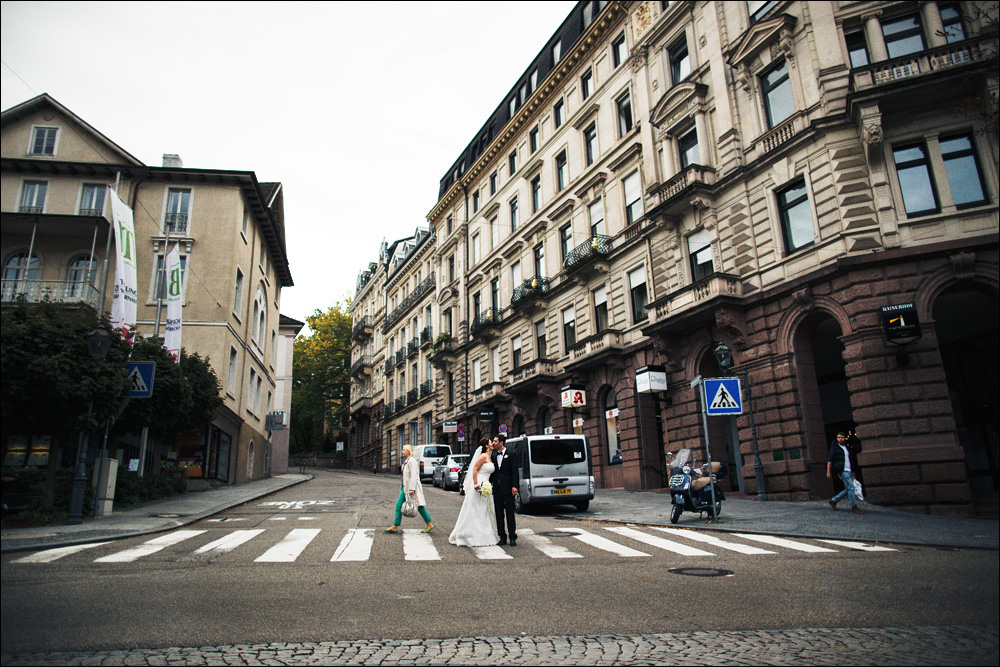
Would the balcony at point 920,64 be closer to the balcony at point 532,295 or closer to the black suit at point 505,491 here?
the black suit at point 505,491

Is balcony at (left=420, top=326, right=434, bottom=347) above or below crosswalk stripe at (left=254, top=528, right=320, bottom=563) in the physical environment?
above

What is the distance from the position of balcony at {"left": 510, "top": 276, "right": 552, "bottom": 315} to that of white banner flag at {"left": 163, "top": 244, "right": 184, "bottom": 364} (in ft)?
52.6

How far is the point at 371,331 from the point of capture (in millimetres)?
69750

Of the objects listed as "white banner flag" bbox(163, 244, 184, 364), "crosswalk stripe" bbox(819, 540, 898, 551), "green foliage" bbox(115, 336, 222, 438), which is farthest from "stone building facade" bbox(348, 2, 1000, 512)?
"white banner flag" bbox(163, 244, 184, 364)

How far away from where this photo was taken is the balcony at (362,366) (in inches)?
2737

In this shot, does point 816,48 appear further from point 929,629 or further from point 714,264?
point 929,629

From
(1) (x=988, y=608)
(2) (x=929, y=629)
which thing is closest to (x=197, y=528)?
(2) (x=929, y=629)

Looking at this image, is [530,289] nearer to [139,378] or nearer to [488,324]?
[488,324]

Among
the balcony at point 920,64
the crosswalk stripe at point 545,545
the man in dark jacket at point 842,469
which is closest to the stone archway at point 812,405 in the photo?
the man in dark jacket at point 842,469

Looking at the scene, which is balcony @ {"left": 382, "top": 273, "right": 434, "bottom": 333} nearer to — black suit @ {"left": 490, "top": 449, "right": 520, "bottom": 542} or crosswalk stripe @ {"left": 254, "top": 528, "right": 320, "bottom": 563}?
crosswalk stripe @ {"left": 254, "top": 528, "right": 320, "bottom": 563}

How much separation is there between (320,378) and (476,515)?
62.6m

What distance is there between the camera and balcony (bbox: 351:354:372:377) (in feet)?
228

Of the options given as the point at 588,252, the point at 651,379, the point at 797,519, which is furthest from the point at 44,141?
the point at 588,252

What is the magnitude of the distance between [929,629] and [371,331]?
67252mm
